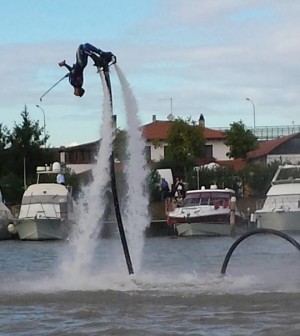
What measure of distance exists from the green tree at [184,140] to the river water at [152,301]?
197 feet

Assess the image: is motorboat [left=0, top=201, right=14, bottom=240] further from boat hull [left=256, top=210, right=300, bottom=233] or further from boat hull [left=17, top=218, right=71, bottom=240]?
boat hull [left=256, top=210, right=300, bottom=233]

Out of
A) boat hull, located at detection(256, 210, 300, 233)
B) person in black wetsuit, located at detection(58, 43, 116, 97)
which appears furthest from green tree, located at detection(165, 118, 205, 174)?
person in black wetsuit, located at detection(58, 43, 116, 97)

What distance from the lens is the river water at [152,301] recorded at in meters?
15.4

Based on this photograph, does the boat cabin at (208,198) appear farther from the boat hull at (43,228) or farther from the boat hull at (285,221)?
the boat hull at (43,228)

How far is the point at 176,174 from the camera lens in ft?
264

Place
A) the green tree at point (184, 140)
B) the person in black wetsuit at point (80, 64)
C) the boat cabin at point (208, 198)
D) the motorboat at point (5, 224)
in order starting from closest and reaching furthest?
the person in black wetsuit at point (80, 64), the motorboat at point (5, 224), the boat cabin at point (208, 198), the green tree at point (184, 140)

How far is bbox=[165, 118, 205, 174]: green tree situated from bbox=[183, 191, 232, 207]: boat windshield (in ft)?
99.9

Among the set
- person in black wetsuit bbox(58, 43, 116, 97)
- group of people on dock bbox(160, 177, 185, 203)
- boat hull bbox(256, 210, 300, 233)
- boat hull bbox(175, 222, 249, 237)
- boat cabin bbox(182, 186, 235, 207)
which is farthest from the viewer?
group of people on dock bbox(160, 177, 185, 203)

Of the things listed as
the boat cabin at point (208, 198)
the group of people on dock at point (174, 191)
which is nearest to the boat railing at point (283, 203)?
the boat cabin at point (208, 198)

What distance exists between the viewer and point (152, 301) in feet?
58.2

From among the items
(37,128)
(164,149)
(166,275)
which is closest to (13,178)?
(37,128)

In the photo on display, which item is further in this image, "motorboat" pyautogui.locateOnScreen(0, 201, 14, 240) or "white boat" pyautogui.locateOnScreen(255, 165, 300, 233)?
"motorboat" pyautogui.locateOnScreen(0, 201, 14, 240)

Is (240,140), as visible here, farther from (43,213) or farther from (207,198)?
(43,213)

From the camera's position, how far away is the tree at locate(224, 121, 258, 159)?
91500mm
